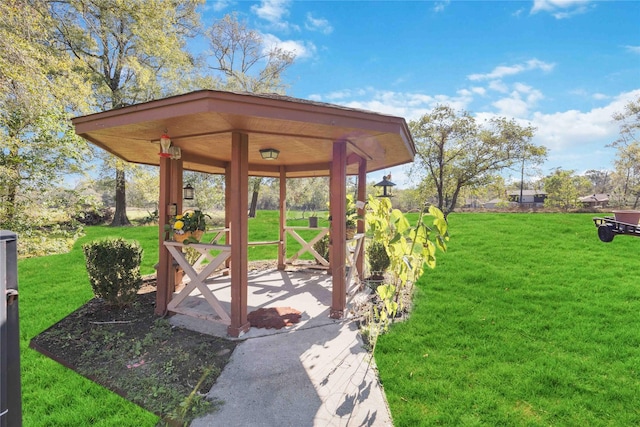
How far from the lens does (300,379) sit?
227 centimetres

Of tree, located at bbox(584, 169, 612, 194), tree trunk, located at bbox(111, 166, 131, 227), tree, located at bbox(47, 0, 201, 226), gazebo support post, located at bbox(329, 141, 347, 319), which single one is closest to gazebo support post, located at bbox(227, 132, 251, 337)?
gazebo support post, located at bbox(329, 141, 347, 319)

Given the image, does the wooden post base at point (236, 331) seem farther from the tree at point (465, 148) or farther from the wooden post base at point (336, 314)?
the tree at point (465, 148)

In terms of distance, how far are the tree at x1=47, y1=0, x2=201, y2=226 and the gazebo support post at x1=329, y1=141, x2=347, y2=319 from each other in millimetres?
8732

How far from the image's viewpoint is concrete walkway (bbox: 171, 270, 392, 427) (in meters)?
1.87

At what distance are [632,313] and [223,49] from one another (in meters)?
18.0

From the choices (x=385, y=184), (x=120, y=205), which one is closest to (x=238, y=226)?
(x=385, y=184)

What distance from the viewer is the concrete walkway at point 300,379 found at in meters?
1.87

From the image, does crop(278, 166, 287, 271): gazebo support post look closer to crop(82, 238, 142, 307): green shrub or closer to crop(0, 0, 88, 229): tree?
crop(82, 238, 142, 307): green shrub

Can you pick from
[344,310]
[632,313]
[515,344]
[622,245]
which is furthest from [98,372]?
[622,245]

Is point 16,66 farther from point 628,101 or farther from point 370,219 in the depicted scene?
point 628,101

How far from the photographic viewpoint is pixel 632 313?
3.61 meters

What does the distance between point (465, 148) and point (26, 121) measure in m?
15.4

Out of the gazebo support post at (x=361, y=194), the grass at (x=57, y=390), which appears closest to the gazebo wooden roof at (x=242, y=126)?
the gazebo support post at (x=361, y=194)

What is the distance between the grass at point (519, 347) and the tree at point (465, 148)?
29.4 feet
